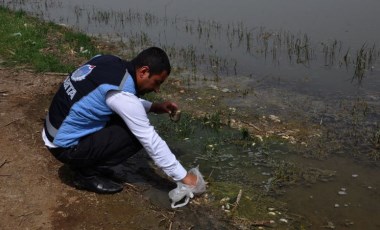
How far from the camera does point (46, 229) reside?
3.70m

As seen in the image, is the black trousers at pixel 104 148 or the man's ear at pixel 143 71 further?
the black trousers at pixel 104 148

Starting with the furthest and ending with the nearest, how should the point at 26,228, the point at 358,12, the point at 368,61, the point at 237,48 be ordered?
the point at 358,12 → the point at 237,48 → the point at 368,61 → the point at 26,228

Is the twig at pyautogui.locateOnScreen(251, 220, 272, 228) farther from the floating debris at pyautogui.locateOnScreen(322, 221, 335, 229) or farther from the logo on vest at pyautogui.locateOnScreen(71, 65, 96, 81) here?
the logo on vest at pyautogui.locateOnScreen(71, 65, 96, 81)

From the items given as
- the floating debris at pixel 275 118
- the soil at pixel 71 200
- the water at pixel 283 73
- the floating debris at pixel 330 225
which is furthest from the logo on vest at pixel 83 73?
the floating debris at pixel 275 118

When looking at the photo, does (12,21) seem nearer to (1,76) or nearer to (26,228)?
(1,76)

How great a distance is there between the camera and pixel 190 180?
395cm

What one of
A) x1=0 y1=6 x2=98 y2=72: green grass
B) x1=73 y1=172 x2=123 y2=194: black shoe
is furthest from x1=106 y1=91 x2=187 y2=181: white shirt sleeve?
x1=0 y1=6 x2=98 y2=72: green grass

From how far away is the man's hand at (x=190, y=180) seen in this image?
3.90m

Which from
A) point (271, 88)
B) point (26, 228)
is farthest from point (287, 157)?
point (26, 228)

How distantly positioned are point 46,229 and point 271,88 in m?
4.51

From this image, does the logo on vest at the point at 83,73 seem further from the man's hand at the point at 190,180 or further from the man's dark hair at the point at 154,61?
the man's hand at the point at 190,180

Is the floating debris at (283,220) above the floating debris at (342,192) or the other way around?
the other way around

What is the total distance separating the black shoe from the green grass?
11.4 ft

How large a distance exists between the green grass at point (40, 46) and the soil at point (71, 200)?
2.48 metres
